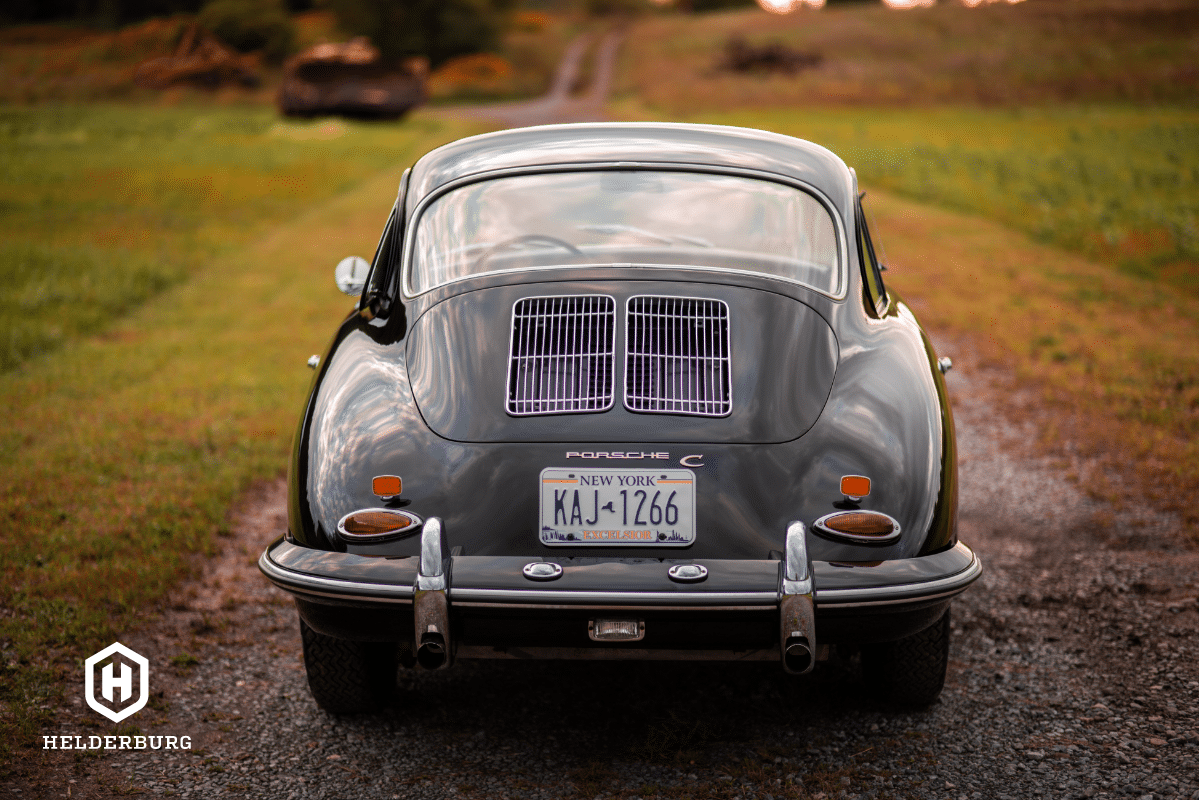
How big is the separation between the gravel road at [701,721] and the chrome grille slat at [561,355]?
3.52ft

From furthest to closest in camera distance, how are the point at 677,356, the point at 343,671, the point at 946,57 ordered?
1. the point at 946,57
2. the point at 343,671
3. the point at 677,356

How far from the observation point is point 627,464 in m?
2.76

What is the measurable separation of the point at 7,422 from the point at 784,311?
16.8 ft

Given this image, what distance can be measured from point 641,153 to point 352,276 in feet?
4.12

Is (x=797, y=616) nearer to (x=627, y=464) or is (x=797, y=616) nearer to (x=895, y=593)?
(x=895, y=593)

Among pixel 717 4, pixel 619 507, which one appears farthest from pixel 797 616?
pixel 717 4

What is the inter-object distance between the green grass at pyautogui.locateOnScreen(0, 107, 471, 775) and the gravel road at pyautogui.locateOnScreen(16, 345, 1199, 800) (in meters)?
0.37

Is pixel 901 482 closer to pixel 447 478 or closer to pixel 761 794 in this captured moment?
pixel 761 794

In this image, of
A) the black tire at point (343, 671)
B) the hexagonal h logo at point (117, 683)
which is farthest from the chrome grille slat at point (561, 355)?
the hexagonal h logo at point (117, 683)

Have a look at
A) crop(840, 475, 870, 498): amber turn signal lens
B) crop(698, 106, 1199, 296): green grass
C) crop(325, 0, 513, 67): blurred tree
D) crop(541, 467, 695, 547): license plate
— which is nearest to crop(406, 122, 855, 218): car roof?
crop(840, 475, 870, 498): amber turn signal lens

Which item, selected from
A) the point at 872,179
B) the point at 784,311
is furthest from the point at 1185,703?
the point at 872,179

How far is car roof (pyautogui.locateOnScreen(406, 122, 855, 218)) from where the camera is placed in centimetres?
367

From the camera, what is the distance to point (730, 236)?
3525 mm

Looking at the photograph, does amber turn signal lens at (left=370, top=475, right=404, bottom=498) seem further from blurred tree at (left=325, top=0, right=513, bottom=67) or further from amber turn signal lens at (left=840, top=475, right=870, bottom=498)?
blurred tree at (left=325, top=0, right=513, bottom=67)
